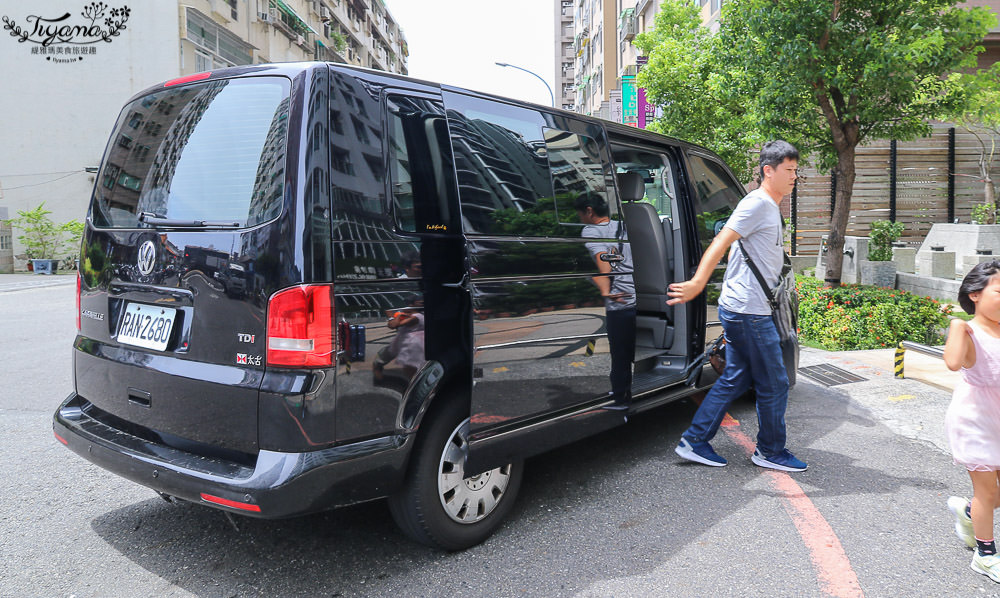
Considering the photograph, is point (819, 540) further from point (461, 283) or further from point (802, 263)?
point (802, 263)

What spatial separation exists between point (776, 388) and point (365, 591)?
2464 millimetres

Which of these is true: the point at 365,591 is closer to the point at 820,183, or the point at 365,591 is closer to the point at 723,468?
the point at 723,468

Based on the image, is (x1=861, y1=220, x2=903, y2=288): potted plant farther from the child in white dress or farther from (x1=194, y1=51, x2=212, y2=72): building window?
(x1=194, y1=51, x2=212, y2=72): building window

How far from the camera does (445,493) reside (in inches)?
120

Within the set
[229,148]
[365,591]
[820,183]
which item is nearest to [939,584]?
[365,591]

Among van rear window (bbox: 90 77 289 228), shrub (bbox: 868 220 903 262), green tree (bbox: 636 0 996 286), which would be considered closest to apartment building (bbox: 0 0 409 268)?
green tree (bbox: 636 0 996 286)

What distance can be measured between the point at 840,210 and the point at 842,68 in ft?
6.34

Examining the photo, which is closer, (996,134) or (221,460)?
(221,460)

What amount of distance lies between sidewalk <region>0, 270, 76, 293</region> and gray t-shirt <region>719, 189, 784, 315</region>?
59.4 ft

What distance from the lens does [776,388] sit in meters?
4.08

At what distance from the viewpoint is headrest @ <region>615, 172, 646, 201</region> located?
491cm

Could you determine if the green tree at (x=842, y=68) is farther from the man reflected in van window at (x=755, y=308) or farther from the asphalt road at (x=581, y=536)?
the asphalt road at (x=581, y=536)

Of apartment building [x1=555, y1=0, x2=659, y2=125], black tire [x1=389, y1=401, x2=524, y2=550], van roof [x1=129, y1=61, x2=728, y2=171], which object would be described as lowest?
black tire [x1=389, y1=401, x2=524, y2=550]

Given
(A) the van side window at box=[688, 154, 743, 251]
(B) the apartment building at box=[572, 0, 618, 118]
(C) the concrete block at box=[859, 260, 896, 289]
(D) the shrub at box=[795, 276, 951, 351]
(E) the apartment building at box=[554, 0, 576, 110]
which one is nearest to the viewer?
(A) the van side window at box=[688, 154, 743, 251]
